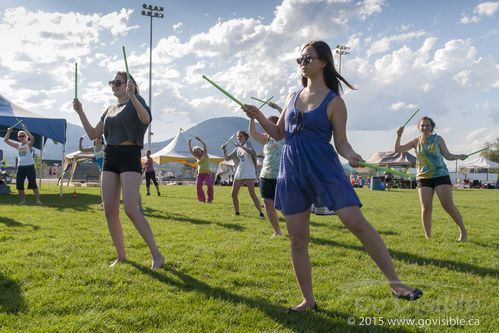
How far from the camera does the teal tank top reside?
5430mm

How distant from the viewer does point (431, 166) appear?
215 inches

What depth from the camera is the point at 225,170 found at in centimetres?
3300

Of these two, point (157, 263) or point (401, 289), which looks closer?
point (401, 289)

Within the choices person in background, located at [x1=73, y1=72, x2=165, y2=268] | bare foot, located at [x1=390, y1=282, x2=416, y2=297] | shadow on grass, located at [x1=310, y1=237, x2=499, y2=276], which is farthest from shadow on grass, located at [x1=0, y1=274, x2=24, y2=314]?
shadow on grass, located at [x1=310, y1=237, x2=499, y2=276]

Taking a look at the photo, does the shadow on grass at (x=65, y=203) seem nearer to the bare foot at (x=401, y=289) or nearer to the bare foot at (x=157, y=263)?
the bare foot at (x=157, y=263)

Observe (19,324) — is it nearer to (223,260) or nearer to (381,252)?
(223,260)

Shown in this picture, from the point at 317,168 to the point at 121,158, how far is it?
2056 millimetres

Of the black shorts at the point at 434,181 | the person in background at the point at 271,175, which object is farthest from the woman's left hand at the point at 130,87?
the black shorts at the point at 434,181

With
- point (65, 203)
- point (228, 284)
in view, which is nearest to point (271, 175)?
point (228, 284)

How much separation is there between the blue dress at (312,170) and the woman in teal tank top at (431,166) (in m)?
3.34

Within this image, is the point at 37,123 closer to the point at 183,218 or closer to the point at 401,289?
the point at 183,218

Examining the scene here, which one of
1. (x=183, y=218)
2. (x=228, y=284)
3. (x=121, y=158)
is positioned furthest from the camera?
(x=183, y=218)

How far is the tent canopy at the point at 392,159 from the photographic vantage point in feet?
108

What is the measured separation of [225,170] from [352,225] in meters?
30.8
